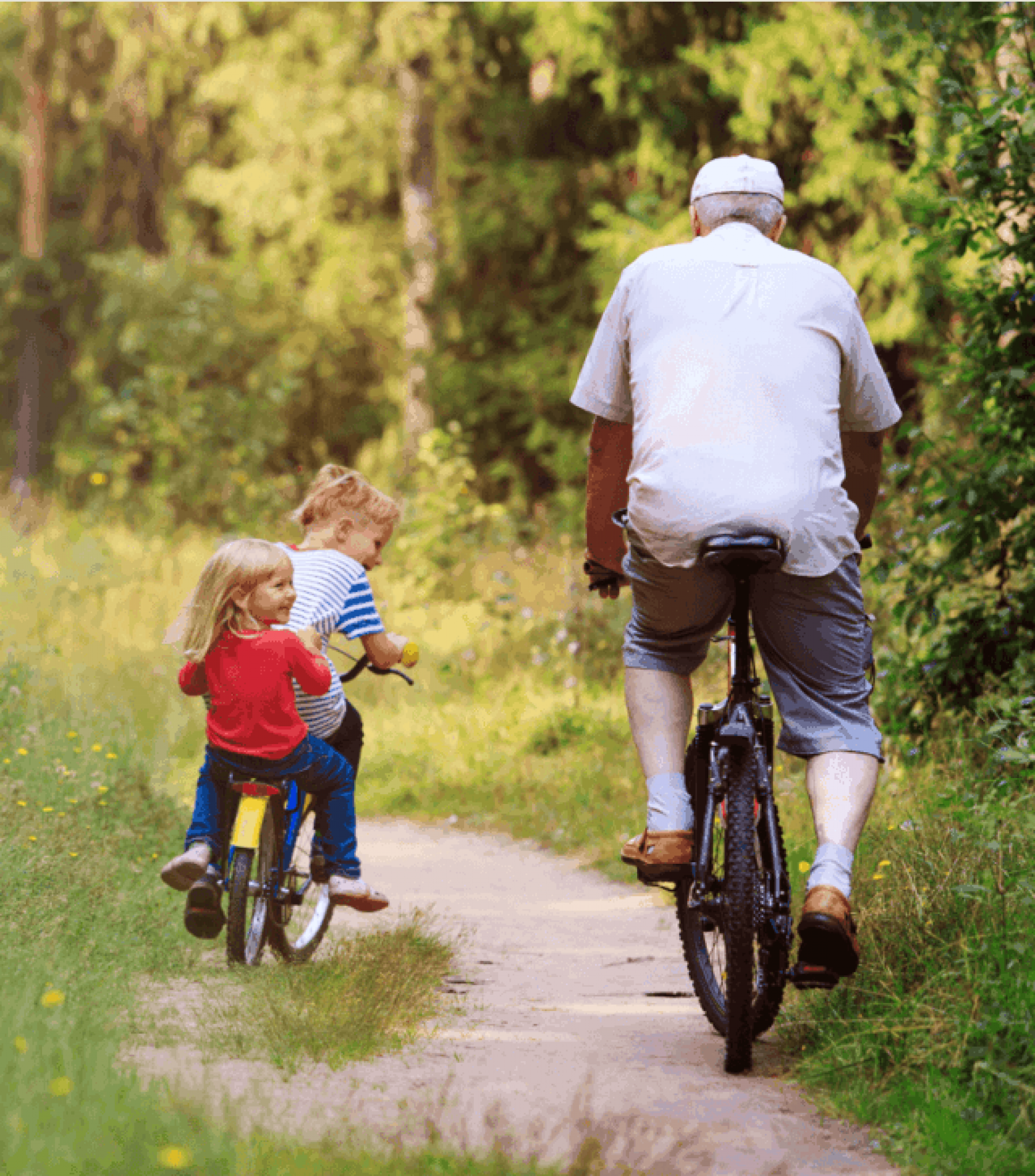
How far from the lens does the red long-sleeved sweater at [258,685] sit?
425 centimetres

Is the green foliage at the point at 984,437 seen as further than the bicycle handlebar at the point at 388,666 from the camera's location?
Yes

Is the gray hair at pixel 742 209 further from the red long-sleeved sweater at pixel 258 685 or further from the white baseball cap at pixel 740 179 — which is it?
the red long-sleeved sweater at pixel 258 685

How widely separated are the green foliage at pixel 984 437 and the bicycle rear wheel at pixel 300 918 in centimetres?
248

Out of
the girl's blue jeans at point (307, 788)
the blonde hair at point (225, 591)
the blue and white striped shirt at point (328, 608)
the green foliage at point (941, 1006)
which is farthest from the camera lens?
the blue and white striped shirt at point (328, 608)

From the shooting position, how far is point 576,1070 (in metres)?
3.67

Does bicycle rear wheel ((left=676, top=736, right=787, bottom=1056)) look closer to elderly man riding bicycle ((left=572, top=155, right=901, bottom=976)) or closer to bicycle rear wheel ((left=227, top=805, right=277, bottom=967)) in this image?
elderly man riding bicycle ((left=572, top=155, right=901, bottom=976))

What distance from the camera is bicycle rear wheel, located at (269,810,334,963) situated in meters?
4.56

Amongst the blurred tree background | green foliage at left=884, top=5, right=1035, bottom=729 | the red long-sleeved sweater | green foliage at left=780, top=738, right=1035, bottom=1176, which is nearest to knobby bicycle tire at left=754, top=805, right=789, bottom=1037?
green foliage at left=780, top=738, right=1035, bottom=1176

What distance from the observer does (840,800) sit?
3621 millimetres

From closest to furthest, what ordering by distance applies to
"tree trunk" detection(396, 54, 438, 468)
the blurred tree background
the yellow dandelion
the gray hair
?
the yellow dandelion < the gray hair < the blurred tree background < "tree trunk" detection(396, 54, 438, 468)

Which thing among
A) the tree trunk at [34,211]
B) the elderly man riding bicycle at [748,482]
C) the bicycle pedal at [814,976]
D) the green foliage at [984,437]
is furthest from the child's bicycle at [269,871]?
the tree trunk at [34,211]

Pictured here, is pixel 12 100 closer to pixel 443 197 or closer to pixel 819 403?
pixel 443 197

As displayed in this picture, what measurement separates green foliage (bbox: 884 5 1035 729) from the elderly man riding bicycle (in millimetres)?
1960

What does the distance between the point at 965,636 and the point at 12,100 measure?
80.3ft
